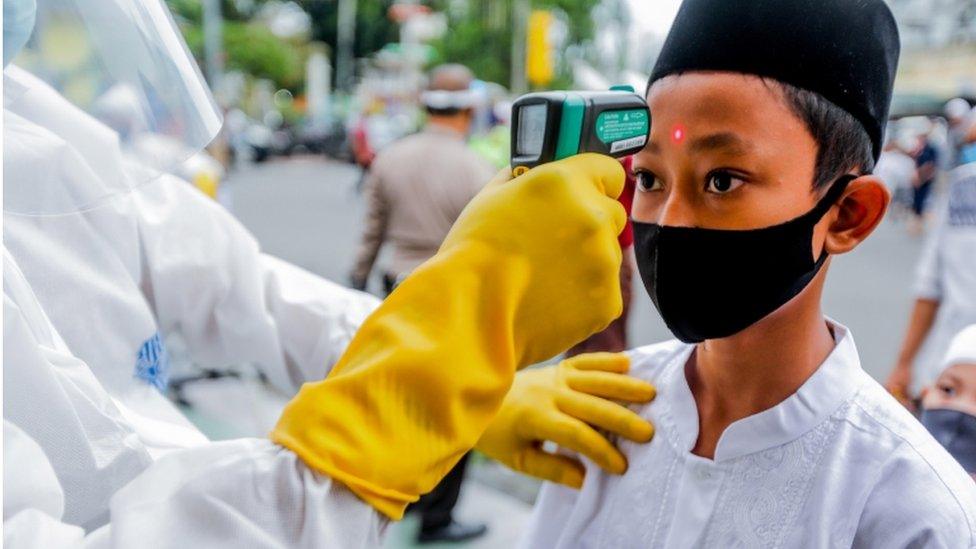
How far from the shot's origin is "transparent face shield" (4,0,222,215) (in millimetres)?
1080

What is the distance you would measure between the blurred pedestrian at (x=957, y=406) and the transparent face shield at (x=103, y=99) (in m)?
1.35

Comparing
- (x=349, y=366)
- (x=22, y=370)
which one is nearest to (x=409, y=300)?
(x=349, y=366)

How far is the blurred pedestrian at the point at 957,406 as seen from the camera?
5.31 feet

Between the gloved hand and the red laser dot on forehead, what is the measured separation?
41 cm

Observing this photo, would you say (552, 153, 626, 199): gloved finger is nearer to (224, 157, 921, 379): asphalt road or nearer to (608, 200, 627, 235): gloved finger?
(608, 200, 627, 235): gloved finger

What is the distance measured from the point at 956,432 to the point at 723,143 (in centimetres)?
84

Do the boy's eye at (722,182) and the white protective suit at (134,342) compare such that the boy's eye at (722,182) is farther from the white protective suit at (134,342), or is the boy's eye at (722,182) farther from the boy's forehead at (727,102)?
the white protective suit at (134,342)

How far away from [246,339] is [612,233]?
3.15 ft

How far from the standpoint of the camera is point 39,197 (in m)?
1.23

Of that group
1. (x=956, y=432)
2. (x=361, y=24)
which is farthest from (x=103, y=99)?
(x=361, y=24)

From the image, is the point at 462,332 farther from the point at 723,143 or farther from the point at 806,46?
the point at 806,46

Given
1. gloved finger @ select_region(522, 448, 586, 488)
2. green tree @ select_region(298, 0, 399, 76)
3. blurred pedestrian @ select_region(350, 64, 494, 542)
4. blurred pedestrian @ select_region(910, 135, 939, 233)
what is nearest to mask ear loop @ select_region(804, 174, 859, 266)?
gloved finger @ select_region(522, 448, 586, 488)

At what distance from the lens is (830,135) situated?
4.08 feet

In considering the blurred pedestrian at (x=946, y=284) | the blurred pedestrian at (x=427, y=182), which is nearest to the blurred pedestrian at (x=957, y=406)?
the blurred pedestrian at (x=946, y=284)
